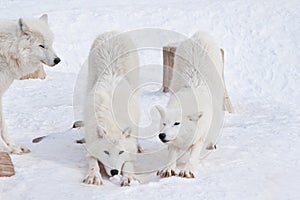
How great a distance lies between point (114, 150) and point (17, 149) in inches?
59.4

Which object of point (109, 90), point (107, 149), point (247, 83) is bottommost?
point (247, 83)

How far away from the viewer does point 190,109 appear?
17.4 ft

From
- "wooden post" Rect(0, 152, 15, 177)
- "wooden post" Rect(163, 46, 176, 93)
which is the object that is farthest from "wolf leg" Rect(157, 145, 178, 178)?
"wooden post" Rect(163, 46, 176, 93)

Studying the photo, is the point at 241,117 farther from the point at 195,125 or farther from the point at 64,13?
the point at 64,13

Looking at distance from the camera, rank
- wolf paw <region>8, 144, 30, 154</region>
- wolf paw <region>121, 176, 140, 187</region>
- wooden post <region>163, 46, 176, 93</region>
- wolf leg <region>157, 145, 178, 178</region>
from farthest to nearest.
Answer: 1. wooden post <region>163, 46, 176, 93</region>
2. wolf paw <region>8, 144, 30, 154</region>
3. wolf leg <region>157, 145, 178, 178</region>
4. wolf paw <region>121, 176, 140, 187</region>

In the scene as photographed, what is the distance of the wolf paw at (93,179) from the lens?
4961 millimetres

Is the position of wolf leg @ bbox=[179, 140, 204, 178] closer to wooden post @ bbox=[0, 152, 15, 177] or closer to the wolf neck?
wooden post @ bbox=[0, 152, 15, 177]

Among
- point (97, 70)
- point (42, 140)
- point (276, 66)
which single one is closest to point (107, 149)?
point (97, 70)

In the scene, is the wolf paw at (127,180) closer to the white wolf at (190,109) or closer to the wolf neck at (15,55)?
the white wolf at (190,109)

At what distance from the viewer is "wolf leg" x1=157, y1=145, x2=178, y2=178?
17.0 ft

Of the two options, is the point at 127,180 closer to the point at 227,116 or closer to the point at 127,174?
the point at 127,174

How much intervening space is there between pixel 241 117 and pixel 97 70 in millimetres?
3105

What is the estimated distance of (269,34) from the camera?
13.8m

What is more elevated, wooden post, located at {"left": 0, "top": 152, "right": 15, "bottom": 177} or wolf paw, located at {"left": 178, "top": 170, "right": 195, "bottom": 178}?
wooden post, located at {"left": 0, "top": 152, "right": 15, "bottom": 177}
